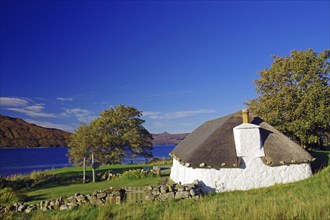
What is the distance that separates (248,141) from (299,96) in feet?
32.4

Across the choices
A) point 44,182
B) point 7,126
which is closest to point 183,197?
point 44,182

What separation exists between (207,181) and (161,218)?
23.4 feet

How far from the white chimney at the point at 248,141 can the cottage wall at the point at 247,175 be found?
324 millimetres

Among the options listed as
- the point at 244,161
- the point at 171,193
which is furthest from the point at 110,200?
the point at 244,161

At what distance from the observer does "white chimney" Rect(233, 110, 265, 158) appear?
1645 centimetres

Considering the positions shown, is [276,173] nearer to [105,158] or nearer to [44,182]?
[44,182]

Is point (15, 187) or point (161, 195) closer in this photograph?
point (161, 195)

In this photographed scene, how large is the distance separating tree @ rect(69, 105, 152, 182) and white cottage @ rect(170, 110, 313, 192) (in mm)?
24209

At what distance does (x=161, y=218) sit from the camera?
9.06m

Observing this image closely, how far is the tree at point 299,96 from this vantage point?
23594mm

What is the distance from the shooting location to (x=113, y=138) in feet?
133

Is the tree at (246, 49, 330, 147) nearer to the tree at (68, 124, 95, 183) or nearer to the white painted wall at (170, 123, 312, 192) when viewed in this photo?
the white painted wall at (170, 123, 312, 192)

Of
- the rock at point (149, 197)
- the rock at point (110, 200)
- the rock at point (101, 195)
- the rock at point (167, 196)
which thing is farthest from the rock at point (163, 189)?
the rock at point (101, 195)

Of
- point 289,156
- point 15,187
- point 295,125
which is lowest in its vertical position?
point 15,187
